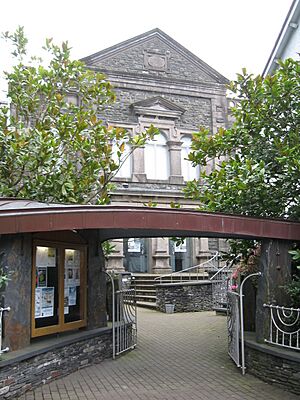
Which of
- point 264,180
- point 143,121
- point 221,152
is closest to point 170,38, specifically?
point 143,121

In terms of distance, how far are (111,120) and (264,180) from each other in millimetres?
13344

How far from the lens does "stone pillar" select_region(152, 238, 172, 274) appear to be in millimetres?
20906

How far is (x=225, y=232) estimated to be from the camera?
23.5ft

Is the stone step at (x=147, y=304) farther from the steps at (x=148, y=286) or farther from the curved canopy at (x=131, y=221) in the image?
the curved canopy at (x=131, y=221)

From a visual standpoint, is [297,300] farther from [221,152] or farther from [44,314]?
[221,152]

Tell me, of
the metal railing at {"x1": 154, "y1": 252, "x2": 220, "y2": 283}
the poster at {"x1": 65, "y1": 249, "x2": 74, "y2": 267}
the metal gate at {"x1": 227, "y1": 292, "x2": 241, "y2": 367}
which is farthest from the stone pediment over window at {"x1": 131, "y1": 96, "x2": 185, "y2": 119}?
the metal gate at {"x1": 227, "y1": 292, "x2": 241, "y2": 367}

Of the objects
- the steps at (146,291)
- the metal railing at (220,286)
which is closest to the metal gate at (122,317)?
the metal railing at (220,286)

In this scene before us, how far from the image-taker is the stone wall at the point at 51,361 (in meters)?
5.96

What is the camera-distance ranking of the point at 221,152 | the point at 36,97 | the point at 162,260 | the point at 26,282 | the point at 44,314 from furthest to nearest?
the point at 162,260, the point at 36,97, the point at 221,152, the point at 44,314, the point at 26,282

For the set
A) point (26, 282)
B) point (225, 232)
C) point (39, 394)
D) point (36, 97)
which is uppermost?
point (36, 97)

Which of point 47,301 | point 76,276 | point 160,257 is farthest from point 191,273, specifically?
point 47,301

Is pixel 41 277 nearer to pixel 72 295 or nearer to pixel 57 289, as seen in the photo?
pixel 57 289

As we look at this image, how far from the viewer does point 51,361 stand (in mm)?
6938

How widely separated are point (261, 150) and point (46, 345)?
19.0 feet
